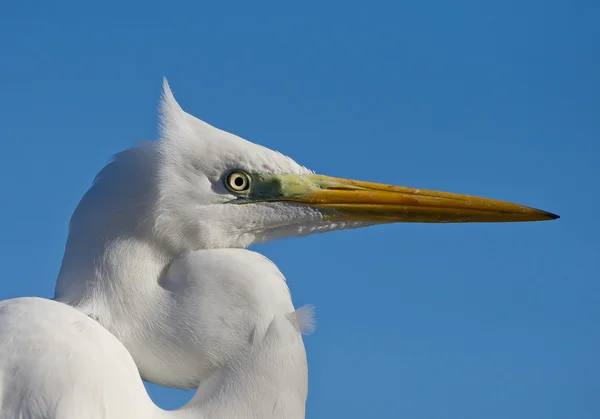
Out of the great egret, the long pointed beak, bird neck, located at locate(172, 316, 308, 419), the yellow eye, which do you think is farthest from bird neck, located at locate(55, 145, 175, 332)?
the long pointed beak

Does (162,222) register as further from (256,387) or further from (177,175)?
(256,387)

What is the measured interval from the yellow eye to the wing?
0.91m

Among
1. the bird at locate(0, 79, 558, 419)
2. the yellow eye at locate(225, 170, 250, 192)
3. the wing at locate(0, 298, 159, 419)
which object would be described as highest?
the yellow eye at locate(225, 170, 250, 192)

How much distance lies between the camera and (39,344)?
13.6ft

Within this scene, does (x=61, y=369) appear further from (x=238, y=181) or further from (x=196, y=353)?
(x=238, y=181)

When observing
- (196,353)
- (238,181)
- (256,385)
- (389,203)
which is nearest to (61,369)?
(196,353)

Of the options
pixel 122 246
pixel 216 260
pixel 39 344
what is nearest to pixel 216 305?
pixel 216 260

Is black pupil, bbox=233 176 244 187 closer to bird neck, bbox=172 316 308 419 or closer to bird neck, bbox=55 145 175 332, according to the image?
bird neck, bbox=55 145 175 332

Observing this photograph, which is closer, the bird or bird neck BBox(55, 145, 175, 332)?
the bird

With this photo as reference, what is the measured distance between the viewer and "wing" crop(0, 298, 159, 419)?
406 cm

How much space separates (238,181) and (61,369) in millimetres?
1219

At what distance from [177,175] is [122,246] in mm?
415

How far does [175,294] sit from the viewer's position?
14.8 ft

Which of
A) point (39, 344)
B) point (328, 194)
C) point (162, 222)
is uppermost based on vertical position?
point (328, 194)
